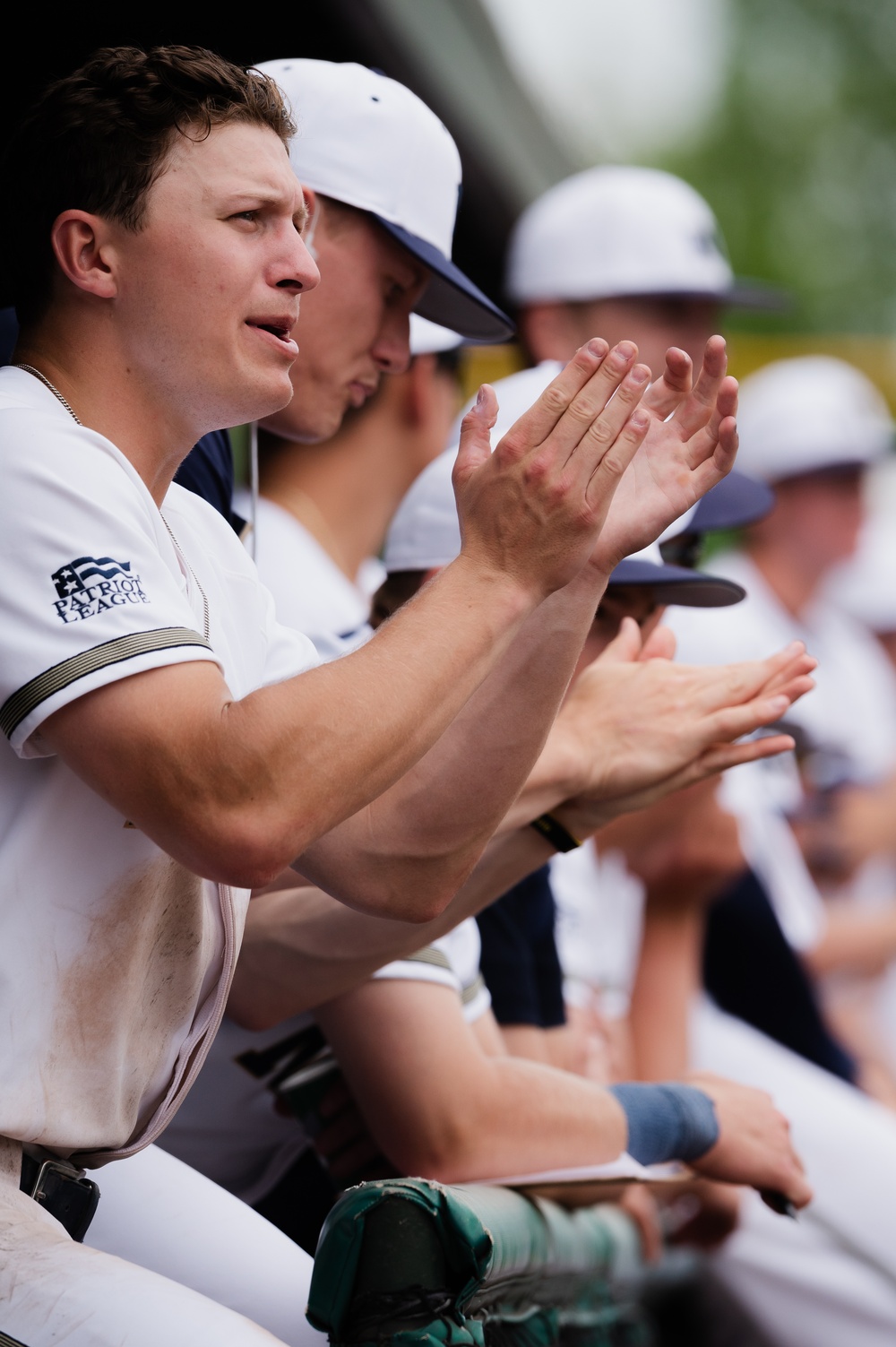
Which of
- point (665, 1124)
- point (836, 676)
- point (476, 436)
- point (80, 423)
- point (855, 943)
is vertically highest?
point (80, 423)

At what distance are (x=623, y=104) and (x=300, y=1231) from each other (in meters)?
25.2

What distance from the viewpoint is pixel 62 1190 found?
1497 mm

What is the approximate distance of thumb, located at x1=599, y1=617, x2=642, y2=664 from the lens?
2.37 metres

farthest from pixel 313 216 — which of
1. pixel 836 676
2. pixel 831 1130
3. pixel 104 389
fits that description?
pixel 836 676

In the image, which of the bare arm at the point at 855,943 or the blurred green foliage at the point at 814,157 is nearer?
the bare arm at the point at 855,943

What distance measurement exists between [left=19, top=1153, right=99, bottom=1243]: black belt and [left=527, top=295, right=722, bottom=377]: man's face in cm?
306

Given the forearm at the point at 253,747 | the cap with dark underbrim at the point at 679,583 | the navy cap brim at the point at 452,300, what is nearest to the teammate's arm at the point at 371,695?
the forearm at the point at 253,747

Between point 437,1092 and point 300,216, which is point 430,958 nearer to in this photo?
point 437,1092

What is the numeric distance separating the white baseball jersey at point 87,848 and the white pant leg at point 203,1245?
0.20 metres

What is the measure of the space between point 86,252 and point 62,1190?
87cm

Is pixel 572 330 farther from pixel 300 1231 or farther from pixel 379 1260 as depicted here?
pixel 379 1260

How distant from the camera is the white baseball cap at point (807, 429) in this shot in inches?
220

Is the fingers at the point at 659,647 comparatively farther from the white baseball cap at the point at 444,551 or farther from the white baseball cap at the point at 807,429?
the white baseball cap at the point at 807,429

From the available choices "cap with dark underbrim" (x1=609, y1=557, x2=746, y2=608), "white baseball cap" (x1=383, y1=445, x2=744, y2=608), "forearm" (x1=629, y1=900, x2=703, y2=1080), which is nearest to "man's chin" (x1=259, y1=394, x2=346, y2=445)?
"white baseball cap" (x1=383, y1=445, x2=744, y2=608)
